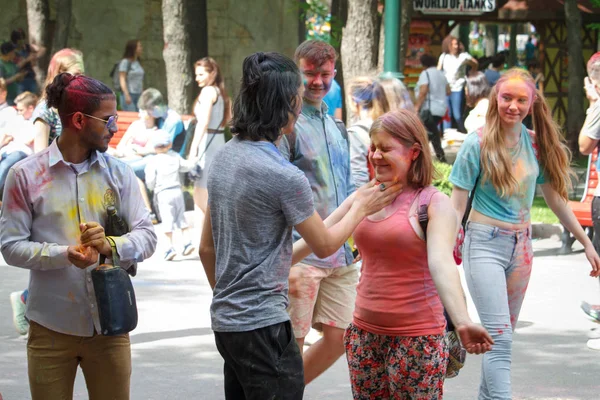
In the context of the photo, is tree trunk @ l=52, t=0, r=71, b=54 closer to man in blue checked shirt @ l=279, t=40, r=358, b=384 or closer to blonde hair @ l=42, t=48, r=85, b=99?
blonde hair @ l=42, t=48, r=85, b=99

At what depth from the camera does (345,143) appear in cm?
561

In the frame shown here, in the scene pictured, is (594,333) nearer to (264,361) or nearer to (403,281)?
(403,281)

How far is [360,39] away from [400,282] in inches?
394

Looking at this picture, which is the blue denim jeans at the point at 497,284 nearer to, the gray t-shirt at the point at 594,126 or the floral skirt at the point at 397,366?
the floral skirt at the point at 397,366

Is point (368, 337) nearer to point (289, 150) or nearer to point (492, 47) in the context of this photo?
point (289, 150)

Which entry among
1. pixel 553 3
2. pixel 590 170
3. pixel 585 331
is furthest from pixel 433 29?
pixel 585 331

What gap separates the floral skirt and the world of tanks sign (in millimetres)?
17642

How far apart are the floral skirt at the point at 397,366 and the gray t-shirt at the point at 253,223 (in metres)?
0.59

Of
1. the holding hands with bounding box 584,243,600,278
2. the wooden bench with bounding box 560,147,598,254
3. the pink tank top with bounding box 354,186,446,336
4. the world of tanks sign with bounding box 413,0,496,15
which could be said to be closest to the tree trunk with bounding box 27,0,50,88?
the world of tanks sign with bounding box 413,0,496,15

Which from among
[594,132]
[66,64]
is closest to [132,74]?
[66,64]

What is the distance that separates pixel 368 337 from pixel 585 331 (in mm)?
4102

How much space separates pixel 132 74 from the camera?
19969 mm

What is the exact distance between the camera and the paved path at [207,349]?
6.33m

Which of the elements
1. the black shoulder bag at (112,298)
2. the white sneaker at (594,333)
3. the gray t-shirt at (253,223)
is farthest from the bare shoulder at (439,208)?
the white sneaker at (594,333)
